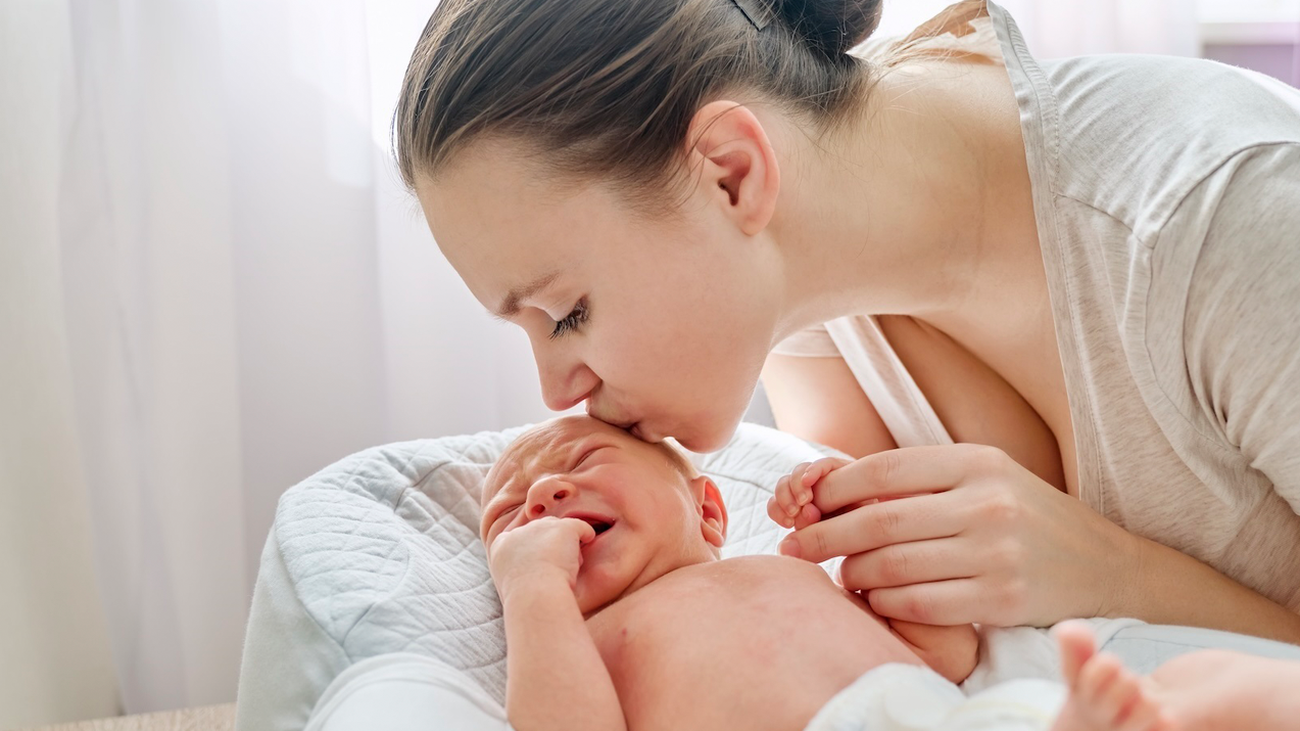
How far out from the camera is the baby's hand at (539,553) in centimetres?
98

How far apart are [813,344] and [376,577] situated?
84 centimetres

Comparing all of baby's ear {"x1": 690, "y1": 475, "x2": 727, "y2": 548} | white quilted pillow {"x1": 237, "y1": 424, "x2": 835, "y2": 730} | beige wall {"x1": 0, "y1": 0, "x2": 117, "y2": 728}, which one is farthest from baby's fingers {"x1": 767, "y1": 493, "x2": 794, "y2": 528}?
beige wall {"x1": 0, "y1": 0, "x2": 117, "y2": 728}

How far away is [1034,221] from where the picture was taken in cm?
120

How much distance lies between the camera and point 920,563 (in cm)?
101

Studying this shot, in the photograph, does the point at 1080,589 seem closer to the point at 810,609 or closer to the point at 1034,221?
the point at 810,609

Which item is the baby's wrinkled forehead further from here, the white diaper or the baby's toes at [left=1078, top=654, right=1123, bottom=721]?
the baby's toes at [left=1078, top=654, right=1123, bottom=721]

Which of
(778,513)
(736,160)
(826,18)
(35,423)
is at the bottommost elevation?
(35,423)

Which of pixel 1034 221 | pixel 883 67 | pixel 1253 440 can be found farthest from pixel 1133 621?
pixel 883 67

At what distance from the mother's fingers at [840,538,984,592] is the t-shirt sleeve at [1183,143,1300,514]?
0.30m

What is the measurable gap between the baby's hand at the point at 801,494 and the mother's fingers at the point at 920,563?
98 mm

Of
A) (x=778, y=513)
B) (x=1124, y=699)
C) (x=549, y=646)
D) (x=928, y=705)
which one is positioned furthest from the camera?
(x=778, y=513)

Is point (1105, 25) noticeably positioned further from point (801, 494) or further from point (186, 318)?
point (186, 318)

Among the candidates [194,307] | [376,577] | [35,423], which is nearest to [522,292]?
[376,577]

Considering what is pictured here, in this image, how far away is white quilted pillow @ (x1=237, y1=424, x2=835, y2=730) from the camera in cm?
98
